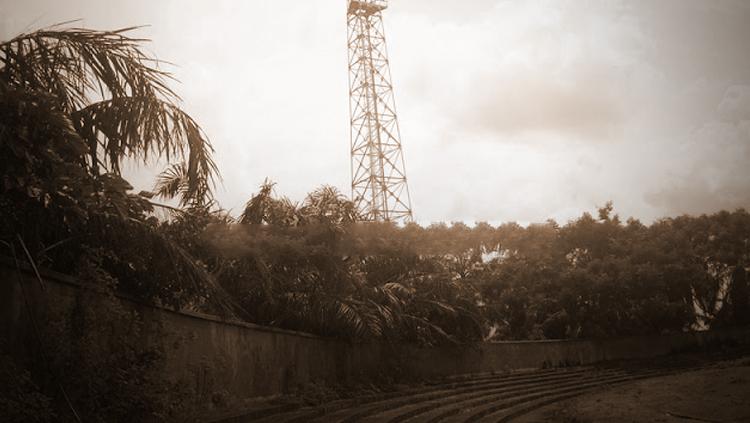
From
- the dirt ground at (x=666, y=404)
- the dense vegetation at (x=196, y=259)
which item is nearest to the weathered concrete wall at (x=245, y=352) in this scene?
the dense vegetation at (x=196, y=259)

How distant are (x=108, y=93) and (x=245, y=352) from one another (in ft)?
18.7

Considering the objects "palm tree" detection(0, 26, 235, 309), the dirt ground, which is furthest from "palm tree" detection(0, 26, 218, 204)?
the dirt ground

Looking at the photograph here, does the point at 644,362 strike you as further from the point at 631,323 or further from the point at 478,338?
the point at 478,338

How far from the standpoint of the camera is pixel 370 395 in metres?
13.2

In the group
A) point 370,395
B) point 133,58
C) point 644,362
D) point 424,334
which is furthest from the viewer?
point 644,362

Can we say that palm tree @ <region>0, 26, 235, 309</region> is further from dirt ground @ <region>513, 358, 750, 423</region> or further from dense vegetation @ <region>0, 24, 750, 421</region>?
dirt ground @ <region>513, 358, 750, 423</region>

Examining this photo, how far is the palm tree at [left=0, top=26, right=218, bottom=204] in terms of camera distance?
5879 millimetres

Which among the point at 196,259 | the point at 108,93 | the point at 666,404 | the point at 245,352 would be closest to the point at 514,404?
the point at 666,404

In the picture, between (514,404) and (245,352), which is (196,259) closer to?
(245,352)

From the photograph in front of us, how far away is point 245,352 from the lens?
10.7 metres

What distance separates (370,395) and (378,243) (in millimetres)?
4237

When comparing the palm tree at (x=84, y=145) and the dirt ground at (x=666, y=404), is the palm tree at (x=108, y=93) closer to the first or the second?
the palm tree at (x=84, y=145)

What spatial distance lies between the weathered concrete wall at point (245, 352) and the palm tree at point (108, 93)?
1.40 metres

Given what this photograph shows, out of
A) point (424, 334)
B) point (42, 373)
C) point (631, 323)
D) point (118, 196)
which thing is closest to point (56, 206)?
point (118, 196)
